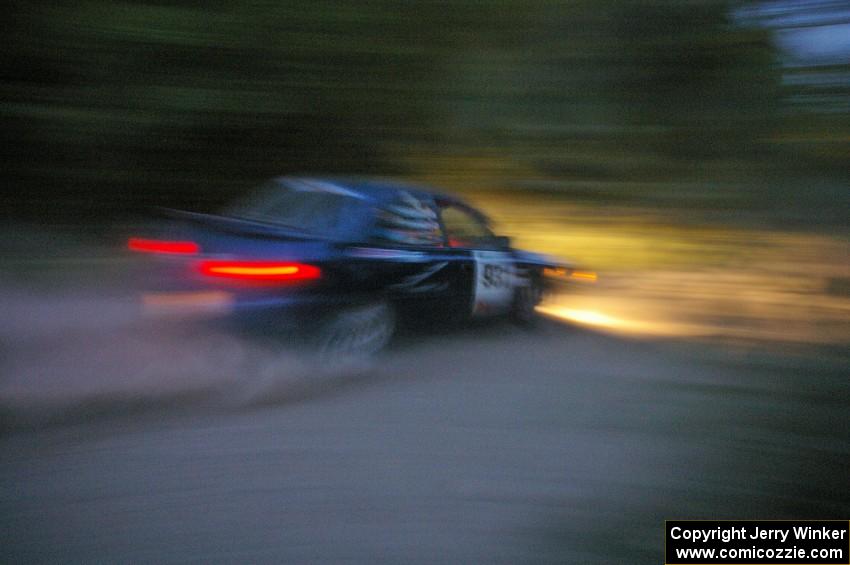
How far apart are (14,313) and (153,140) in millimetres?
2060

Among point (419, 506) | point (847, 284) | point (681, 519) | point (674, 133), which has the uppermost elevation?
point (674, 133)

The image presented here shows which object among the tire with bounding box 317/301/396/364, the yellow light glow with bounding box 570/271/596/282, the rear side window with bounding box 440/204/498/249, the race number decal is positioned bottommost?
the tire with bounding box 317/301/396/364

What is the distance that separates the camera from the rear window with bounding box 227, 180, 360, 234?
12.3 feet

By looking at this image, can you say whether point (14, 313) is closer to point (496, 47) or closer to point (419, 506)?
point (419, 506)

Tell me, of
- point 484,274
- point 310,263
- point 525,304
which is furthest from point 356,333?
point 525,304

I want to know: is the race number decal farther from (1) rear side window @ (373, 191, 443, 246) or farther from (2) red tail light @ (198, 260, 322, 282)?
(2) red tail light @ (198, 260, 322, 282)

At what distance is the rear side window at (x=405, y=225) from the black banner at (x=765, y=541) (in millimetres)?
1774

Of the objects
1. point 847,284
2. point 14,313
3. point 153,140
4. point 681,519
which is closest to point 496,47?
point 847,284

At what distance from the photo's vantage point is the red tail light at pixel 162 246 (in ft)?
12.7

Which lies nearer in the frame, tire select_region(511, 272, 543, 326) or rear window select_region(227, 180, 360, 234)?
rear window select_region(227, 180, 360, 234)

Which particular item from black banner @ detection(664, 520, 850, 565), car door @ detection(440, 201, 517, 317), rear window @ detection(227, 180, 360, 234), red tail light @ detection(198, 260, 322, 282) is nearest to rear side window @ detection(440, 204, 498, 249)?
car door @ detection(440, 201, 517, 317)

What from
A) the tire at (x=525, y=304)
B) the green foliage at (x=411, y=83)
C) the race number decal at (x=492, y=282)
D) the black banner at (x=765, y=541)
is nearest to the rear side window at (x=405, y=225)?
Result: the race number decal at (x=492, y=282)

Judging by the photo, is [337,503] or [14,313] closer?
[337,503]

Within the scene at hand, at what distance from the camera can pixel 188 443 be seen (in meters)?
3.66
